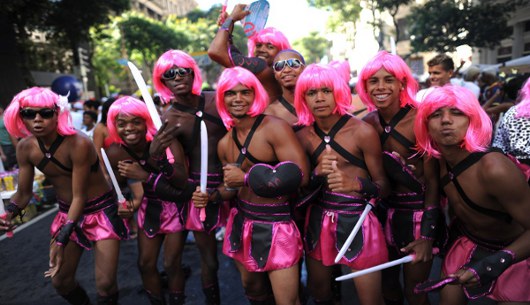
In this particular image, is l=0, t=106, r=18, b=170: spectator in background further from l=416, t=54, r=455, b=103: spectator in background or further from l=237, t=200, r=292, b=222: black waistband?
l=416, t=54, r=455, b=103: spectator in background

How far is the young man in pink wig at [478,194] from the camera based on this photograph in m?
1.94

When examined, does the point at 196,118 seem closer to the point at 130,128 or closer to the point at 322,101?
the point at 130,128

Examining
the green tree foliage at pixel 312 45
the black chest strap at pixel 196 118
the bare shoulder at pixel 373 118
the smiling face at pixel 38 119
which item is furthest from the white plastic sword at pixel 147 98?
the green tree foliage at pixel 312 45

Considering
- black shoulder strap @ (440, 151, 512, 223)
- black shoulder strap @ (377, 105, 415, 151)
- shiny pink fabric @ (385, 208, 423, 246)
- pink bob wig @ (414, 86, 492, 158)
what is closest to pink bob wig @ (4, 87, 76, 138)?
black shoulder strap @ (377, 105, 415, 151)

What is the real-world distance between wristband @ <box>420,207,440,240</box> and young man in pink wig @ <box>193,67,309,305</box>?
31.9 inches

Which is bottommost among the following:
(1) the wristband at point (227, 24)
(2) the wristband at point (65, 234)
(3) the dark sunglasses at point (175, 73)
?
(2) the wristband at point (65, 234)

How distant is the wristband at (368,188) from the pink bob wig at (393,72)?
2.27ft

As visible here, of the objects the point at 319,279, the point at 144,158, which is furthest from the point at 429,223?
the point at 144,158

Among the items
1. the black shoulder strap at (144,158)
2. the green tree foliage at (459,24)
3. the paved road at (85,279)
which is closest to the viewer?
the black shoulder strap at (144,158)

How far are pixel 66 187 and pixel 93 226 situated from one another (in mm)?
394

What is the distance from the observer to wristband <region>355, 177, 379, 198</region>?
2.30 meters

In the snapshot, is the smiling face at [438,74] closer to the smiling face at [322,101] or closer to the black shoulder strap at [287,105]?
the black shoulder strap at [287,105]

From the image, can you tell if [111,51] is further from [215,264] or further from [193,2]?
[193,2]

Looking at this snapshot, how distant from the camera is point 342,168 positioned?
254cm
